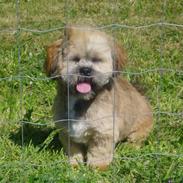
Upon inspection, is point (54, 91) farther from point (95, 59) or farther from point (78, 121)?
point (95, 59)

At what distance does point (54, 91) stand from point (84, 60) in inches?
49.8

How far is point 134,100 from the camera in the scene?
4984 millimetres

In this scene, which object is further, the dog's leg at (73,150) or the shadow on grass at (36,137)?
the shadow on grass at (36,137)

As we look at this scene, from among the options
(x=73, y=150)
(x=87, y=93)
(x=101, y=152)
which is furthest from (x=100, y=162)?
(x=87, y=93)

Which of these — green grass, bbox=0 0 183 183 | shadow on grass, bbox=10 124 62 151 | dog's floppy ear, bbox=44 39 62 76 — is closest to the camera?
green grass, bbox=0 0 183 183

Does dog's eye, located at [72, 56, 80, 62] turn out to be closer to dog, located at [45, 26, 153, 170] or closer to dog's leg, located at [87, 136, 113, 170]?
dog, located at [45, 26, 153, 170]

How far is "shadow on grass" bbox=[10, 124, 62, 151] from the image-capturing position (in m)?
4.75

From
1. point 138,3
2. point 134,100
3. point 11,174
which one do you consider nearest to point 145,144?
point 134,100

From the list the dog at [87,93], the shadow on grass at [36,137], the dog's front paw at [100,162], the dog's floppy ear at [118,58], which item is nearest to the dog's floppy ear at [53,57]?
the dog at [87,93]

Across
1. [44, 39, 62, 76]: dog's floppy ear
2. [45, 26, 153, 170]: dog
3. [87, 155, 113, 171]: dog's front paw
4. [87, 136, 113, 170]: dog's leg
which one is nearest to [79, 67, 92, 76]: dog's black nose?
[45, 26, 153, 170]: dog

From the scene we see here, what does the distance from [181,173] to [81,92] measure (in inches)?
32.9

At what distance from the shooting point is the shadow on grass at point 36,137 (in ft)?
15.6

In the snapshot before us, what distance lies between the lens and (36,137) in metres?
4.89

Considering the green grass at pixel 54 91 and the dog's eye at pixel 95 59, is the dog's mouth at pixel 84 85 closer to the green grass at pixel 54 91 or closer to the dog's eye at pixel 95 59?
the dog's eye at pixel 95 59
